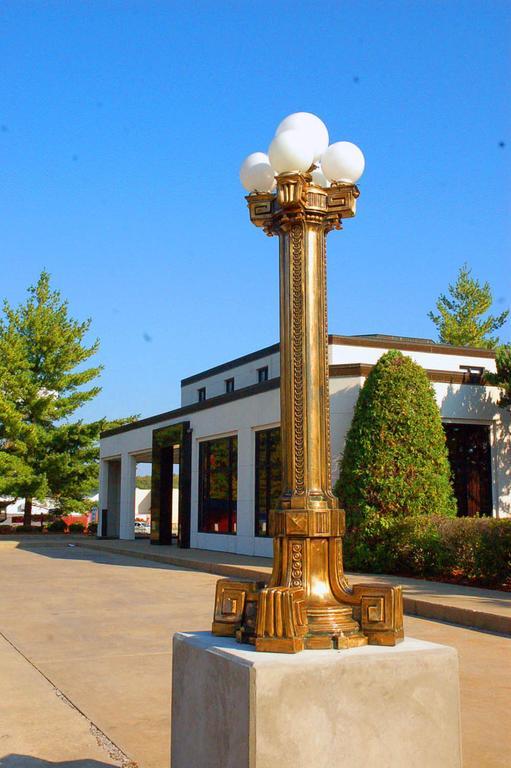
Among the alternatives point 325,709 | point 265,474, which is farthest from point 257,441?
point 325,709

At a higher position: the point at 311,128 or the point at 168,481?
the point at 311,128

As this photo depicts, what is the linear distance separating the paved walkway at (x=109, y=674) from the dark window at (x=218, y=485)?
8.08 m

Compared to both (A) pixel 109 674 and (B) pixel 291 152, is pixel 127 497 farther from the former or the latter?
(B) pixel 291 152

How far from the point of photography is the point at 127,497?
105ft

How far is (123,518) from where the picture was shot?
32.2 m

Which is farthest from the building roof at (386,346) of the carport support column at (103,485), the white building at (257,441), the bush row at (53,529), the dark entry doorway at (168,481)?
the bush row at (53,529)

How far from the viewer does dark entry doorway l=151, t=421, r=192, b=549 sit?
25406mm

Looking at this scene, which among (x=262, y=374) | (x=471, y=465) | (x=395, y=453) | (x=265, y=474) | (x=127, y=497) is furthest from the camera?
(x=127, y=497)

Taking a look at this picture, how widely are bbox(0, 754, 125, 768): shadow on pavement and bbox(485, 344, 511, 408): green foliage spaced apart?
15.8 metres

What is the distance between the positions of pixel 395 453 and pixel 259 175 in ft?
39.7

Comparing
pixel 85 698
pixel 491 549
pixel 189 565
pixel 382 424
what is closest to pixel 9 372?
pixel 189 565

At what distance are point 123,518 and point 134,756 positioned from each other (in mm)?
28097

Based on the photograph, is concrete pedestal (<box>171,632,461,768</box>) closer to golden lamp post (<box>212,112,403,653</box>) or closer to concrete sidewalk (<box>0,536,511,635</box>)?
golden lamp post (<box>212,112,403,653</box>)

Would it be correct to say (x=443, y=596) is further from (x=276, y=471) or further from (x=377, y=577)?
(x=276, y=471)
